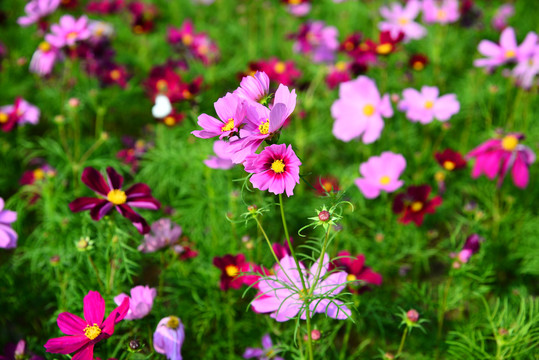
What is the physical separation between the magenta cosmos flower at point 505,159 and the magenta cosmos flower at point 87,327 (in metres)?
1.41

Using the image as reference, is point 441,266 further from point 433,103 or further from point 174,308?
point 174,308

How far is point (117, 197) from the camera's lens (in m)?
1.26

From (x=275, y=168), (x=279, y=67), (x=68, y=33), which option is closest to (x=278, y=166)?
(x=275, y=168)

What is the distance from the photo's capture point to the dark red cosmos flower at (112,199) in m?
1.23

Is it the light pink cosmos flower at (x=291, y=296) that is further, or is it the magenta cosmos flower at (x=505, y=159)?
the magenta cosmos flower at (x=505, y=159)

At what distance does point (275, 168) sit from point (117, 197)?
1.86 ft

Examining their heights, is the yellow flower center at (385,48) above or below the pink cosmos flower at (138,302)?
above

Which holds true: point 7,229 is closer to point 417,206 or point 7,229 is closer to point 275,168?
point 275,168

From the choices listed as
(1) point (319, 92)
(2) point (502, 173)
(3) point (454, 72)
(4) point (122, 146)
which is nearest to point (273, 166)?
(2) point (502, 173)

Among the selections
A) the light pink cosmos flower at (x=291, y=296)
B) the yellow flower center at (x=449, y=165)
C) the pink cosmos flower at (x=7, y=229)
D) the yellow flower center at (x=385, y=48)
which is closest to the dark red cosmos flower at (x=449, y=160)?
the yellow flower center at (x=449, y=165)

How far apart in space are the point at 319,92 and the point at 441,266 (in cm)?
141

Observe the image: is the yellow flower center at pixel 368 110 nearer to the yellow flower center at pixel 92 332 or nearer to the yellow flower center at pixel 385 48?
the yellow flower center at pixel 385 48

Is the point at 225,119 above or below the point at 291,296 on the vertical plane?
above

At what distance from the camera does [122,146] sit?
2490 millimetres
